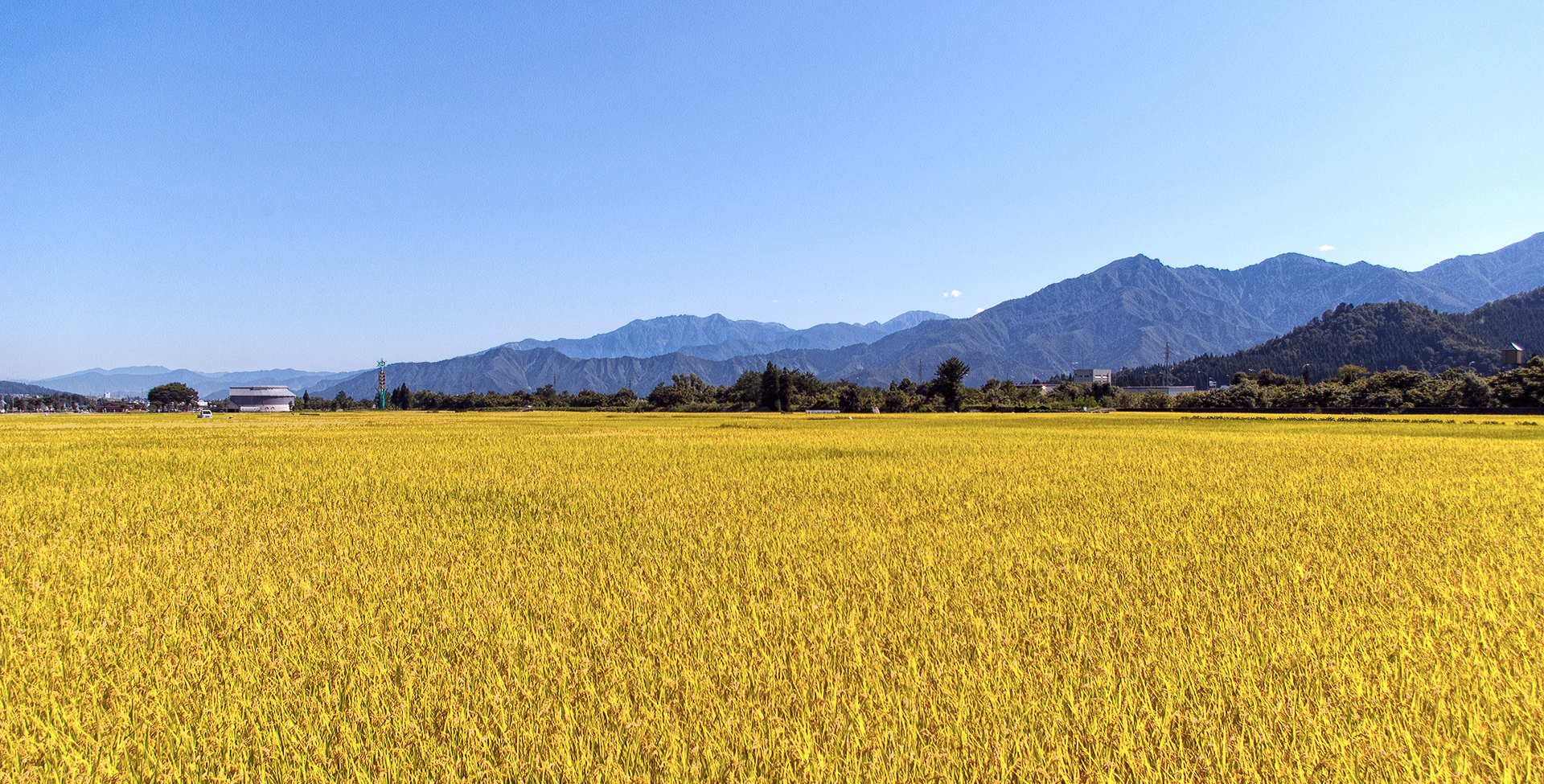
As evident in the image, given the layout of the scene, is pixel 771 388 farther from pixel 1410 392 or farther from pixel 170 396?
pixel 170 396

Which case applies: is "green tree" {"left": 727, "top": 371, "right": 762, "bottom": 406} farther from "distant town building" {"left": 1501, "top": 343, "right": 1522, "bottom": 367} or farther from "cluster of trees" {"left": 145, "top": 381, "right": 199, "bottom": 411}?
"cluster of trees" {"left": 145, "top": 381, "right": 199, "bottom": 411}

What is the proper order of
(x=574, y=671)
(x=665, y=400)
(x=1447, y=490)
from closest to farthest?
(x=574, y=671)
(x=1447, y=490)
(x=665, y=400)

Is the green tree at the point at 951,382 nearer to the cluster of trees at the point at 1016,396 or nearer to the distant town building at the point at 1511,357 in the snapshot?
the cluster of trees at the point at 1016,396

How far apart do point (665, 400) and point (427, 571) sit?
375ft

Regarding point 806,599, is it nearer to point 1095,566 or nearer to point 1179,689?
point 1179,689

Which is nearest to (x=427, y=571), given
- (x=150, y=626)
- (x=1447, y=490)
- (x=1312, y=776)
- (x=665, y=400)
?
(x=150, y=626)

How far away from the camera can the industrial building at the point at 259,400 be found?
175375 mm

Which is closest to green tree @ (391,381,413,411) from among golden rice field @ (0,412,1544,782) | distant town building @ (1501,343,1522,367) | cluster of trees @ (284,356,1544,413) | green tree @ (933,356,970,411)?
cluster of trees @ (284,356,1544,413)

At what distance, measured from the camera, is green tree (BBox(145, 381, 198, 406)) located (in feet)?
568

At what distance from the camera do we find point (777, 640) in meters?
4.10

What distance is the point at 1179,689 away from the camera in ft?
10.7

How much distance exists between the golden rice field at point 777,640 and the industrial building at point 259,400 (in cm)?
20774

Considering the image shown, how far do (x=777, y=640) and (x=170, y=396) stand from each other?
23665 centimetres

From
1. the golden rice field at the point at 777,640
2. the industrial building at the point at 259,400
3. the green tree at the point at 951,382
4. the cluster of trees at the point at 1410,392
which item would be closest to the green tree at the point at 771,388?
the green tree at the point at 951,382
